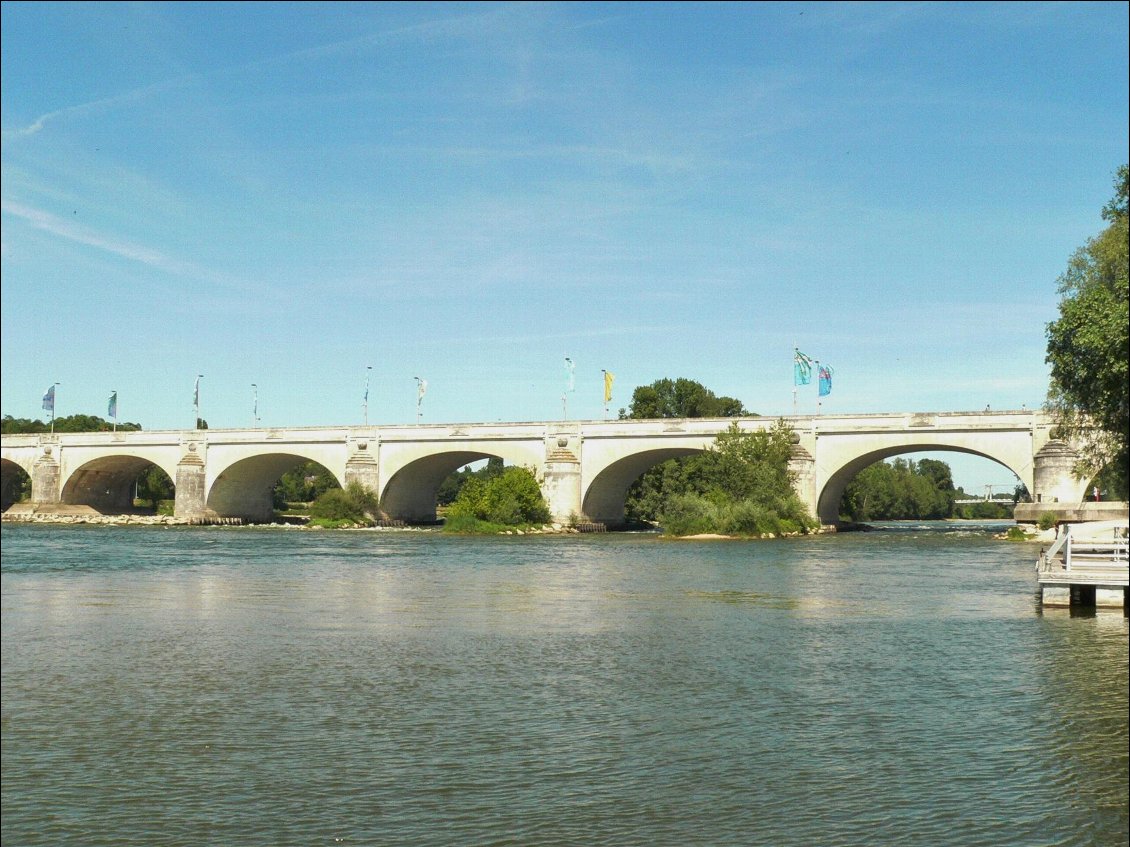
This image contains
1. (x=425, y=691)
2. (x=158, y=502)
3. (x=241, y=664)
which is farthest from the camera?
(x=158, y=502)

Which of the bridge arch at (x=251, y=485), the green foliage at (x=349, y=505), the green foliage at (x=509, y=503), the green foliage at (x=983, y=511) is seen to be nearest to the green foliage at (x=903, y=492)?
the green foliage at (x=983, y=511)

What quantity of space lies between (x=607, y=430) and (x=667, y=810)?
70915 mm

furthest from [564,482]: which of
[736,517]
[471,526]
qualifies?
[736,517]

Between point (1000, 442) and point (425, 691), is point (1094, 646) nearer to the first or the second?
point (425, 691)

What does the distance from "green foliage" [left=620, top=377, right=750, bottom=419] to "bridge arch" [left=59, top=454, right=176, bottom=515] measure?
150 ft

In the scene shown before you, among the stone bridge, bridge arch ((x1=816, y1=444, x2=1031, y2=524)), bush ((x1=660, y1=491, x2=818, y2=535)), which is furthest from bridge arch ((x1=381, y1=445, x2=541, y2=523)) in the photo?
bridge arch ((x1=816, y1=444, x2=1031, y2=524))

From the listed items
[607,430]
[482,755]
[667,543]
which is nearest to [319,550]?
[667,543]

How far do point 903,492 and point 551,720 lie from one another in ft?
420

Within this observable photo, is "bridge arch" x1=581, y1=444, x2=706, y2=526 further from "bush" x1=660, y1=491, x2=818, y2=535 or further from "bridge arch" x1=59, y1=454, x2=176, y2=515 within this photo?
"bridge arch" x1=59, y1=454, x2=176, y2=515

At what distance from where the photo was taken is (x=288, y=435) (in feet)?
308

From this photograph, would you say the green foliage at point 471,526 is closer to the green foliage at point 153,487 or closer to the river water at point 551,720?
the river water at point 551,720

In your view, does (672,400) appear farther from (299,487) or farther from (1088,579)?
(1088,579)

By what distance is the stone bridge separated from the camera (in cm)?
7150

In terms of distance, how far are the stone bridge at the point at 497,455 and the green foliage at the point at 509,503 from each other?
1.02 metres
